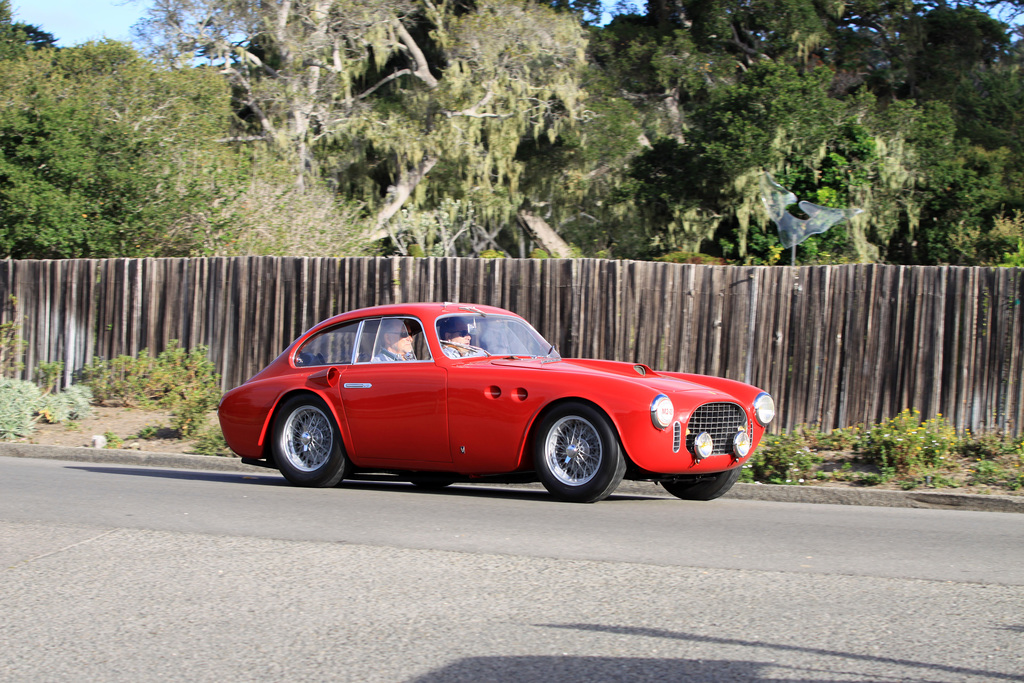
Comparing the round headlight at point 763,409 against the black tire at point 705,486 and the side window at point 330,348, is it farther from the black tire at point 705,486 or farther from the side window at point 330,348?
the side window at point 330,348

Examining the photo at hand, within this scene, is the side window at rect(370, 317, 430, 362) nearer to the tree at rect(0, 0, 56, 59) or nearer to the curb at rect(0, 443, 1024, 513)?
the curb at rect(0, 443, 1024, 513)

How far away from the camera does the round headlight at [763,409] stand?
28.2ft

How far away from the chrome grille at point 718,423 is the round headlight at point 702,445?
4 centimetres

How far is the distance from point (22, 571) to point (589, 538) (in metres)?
3.38

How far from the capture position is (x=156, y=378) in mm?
14789

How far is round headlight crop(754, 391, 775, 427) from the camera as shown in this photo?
860 cm

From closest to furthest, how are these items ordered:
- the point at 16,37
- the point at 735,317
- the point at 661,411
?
the point at 661,411, the point at 735,317, the point at 16,37

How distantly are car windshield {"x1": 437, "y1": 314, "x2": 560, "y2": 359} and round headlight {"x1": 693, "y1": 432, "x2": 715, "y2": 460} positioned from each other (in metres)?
1.81

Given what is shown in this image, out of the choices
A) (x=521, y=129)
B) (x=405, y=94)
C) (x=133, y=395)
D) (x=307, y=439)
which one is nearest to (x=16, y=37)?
(x=405, y=94)

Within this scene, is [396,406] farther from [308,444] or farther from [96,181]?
[96,181]

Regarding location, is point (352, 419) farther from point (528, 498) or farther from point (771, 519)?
point (771, 519)

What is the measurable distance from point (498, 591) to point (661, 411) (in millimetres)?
2560

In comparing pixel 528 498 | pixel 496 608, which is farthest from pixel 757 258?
pixel 496 608

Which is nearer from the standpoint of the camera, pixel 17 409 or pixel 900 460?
pixel 900 460
